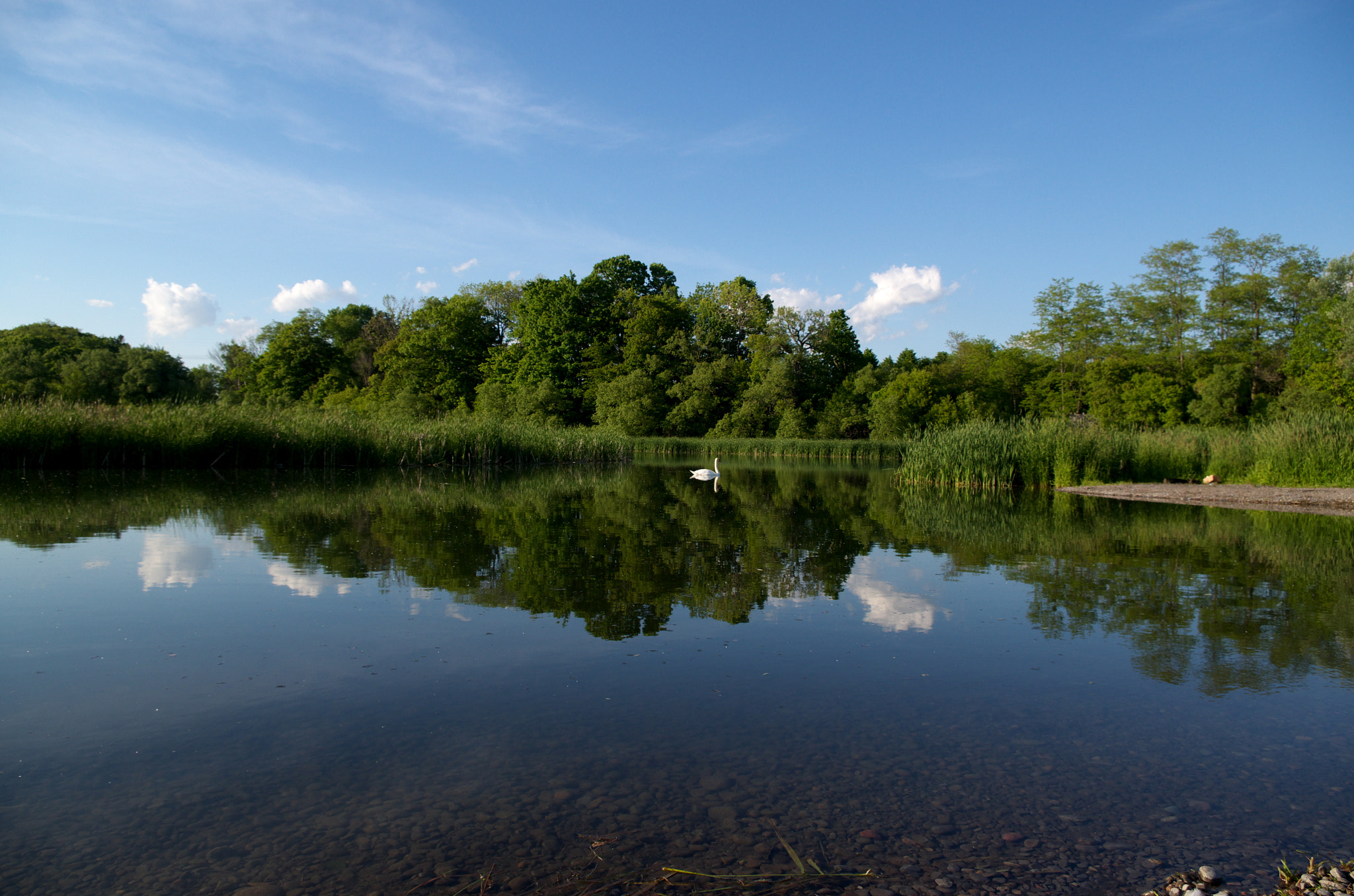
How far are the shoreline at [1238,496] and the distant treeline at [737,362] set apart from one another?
23.7 meters

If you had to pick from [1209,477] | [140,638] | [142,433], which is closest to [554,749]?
[140,638]

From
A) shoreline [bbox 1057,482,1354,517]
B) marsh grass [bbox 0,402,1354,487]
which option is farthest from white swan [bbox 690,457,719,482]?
shoreline [bbox 1057,482,1354,517]

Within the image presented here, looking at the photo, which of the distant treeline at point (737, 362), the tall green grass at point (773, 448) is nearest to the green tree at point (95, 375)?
the distant treeline at point (737, 362)

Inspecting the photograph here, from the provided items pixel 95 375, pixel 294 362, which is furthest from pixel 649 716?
pixel 294 362

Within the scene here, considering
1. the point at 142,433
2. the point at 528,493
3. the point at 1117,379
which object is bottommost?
the point at 528,493

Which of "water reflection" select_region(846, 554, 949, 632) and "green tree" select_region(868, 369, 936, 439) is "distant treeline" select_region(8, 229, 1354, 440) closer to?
"green tree" select_region(868, 369, 936, 439)

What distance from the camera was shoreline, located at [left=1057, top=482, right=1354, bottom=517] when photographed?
1530 cm

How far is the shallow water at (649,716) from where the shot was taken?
8.30ft

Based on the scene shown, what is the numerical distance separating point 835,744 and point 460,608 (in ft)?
10.7

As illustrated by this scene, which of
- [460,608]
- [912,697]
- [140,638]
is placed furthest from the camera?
[460,608]

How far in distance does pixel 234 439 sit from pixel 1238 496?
24.6 metres

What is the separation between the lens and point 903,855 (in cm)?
→ 253

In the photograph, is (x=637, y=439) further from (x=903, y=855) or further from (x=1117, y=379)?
(x=903, y=855)

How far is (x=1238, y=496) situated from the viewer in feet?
56.5
